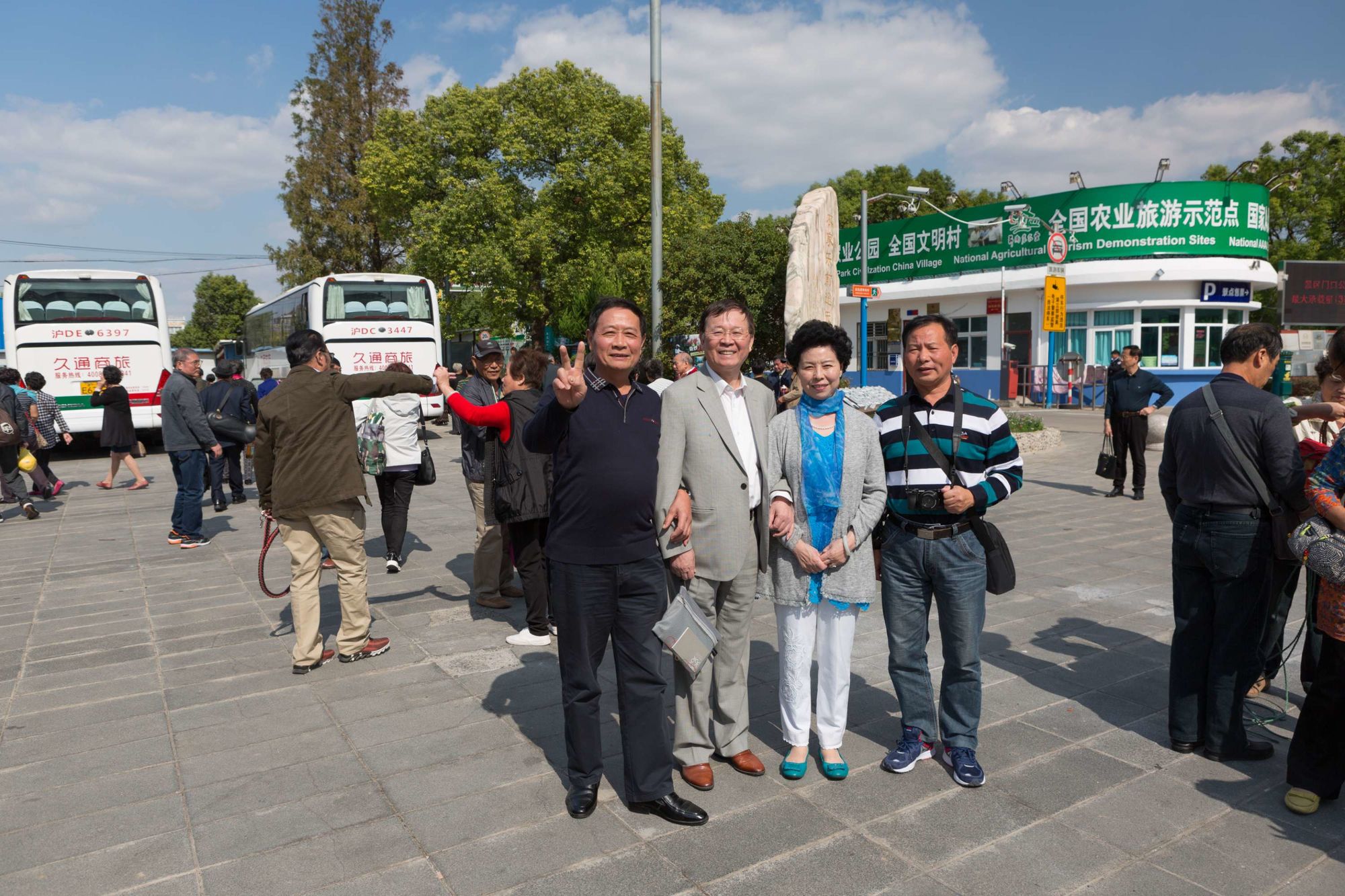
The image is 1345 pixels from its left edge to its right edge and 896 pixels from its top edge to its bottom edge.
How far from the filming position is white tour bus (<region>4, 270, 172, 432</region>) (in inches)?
656

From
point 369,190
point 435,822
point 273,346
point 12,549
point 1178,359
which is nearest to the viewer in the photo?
point 435,822

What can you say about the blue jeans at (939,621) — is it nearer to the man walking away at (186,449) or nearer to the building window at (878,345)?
the man walking away at (186,449)

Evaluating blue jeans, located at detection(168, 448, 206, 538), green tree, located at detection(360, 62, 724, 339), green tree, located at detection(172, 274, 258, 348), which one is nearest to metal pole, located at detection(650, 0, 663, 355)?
blue jeans, located at detection(168, 448, 206, 538)

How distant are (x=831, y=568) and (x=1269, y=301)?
42701mm

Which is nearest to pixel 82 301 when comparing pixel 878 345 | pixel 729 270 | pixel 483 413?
pixel 729 270

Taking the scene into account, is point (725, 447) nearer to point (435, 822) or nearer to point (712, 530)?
point (712, 530)

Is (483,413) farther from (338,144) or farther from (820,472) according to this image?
(338,144)

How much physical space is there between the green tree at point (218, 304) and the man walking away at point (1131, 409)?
76935 millimetres

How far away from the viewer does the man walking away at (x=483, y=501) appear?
Result: 6242mm

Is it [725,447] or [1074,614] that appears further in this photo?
[1074,614]

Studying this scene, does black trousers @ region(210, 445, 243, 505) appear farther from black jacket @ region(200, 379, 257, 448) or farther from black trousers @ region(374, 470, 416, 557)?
black trousers @ region(374, 470, 416, 557)

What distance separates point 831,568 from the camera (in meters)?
3.42

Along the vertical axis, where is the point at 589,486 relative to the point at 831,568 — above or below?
above

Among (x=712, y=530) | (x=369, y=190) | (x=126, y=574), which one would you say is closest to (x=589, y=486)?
(x=712, y=530)
